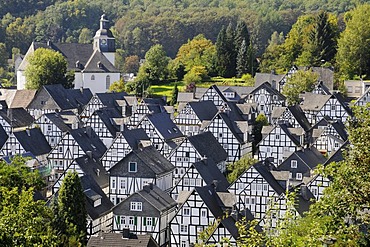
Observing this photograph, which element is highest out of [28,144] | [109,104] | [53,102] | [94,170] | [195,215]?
[53,102]

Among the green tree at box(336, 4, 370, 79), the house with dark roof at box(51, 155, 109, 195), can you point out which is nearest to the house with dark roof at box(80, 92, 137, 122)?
the house with dark roof at box(51, 155, 109, 195)

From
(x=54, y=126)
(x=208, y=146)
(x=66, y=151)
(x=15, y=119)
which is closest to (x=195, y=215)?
(x=208, y=146)

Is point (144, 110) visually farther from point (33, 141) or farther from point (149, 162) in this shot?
point (149, 162)

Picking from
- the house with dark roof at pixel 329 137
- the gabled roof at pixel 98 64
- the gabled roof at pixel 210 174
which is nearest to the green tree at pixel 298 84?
the house with dark roof at pixel 329 137

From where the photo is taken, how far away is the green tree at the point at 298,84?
213 feet

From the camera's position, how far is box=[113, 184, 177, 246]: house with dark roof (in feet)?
132

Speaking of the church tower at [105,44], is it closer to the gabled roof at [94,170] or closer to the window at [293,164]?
the gabled roof at [94,170]

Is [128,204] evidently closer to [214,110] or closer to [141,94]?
[214,110]

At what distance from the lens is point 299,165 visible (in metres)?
46.0

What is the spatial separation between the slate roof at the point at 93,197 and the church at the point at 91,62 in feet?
125

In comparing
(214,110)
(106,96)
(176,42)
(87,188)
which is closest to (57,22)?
(176,42)

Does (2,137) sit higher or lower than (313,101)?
lower

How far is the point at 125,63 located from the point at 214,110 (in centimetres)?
4809

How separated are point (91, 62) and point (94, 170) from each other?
1446 inches
